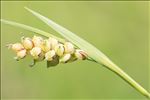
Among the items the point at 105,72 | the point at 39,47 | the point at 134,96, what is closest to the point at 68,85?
the point at 105,72

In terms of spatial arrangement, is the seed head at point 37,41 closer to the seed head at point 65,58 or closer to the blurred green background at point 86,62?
the seed head at point 65,58

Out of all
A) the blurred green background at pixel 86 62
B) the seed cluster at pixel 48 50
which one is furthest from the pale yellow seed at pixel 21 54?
the blurred green background at pixel 86 62

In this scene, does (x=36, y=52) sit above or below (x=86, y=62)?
above

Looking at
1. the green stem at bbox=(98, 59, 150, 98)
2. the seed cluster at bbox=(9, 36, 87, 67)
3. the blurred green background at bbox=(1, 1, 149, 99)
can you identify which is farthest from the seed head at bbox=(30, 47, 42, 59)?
the blurred green background at bbox=(1, 1, 149, 99)

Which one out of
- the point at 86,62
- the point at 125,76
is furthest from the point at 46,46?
the point at 86,62

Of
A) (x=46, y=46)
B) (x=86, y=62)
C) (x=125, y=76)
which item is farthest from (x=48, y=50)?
(x=86, y=62)

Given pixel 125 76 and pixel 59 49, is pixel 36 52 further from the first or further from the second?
pixel 125 76

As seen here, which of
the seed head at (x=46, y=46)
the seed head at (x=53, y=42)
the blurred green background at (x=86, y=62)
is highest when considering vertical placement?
the seed head at (x=53, y=42)

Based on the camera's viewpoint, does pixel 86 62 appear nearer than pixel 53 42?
No

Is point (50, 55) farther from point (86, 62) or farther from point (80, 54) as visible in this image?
point (86, 62)
